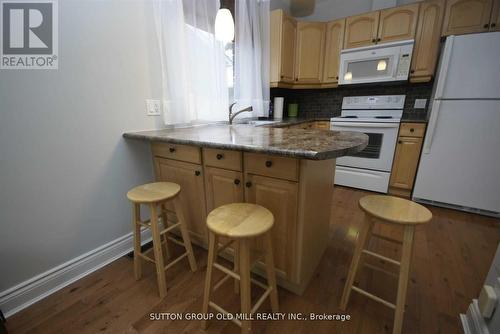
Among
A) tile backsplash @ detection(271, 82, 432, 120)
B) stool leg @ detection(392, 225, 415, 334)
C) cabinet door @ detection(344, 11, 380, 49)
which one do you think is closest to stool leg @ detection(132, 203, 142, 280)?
stool leg @ detection(392, 225, 415, 334)

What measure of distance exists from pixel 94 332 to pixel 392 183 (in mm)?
3085

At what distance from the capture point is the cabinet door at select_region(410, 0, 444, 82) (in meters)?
2.31

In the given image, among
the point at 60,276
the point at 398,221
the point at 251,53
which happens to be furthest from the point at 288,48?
the point at 60,276

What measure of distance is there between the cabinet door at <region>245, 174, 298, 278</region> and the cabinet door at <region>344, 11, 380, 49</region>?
268 cm

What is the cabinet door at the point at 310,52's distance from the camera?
117 inches

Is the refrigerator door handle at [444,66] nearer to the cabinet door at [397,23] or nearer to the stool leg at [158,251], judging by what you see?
the cabinet door at [397,23]

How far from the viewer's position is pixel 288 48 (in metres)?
2.95

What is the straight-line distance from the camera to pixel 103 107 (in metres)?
1.41

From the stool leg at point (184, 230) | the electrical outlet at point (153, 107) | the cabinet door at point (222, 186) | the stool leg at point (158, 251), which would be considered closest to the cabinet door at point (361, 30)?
the electrical outlet at point (153, 107)

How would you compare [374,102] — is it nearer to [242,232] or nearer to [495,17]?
[495,17]

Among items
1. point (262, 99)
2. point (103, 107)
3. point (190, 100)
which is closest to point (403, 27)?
point (262, 99)

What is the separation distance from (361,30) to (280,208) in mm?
2821

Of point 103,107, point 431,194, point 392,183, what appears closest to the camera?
point 103,107

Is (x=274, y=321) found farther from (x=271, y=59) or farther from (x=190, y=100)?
(x=271, y=59)
